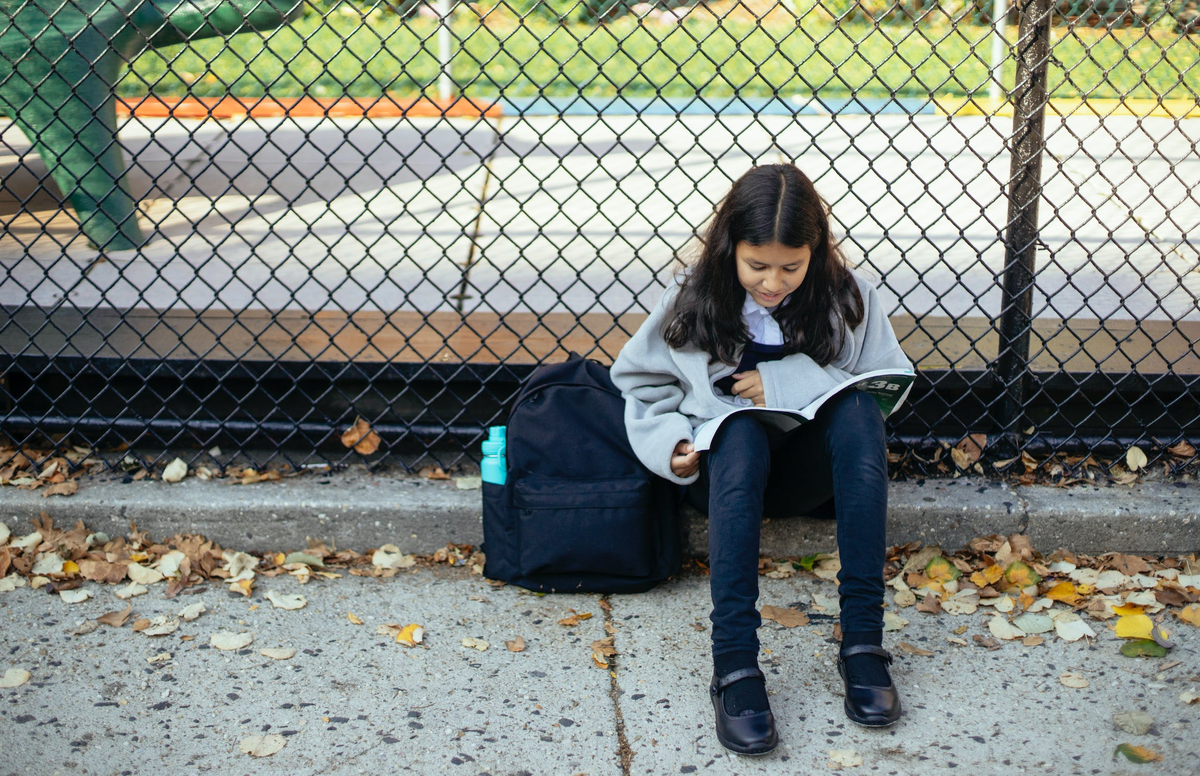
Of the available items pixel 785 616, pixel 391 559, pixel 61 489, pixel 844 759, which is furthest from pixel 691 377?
pixel 61 489

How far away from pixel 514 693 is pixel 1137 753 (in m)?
1.33

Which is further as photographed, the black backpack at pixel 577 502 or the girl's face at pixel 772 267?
the black backpack at pixel 577 502

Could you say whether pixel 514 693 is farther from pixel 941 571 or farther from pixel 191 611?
pixel 941 571

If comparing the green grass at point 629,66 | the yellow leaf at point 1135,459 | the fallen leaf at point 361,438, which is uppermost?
the green grass at point 629,66

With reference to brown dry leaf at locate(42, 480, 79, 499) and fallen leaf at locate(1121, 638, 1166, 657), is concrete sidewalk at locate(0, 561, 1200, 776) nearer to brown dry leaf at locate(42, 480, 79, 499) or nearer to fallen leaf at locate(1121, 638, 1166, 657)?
fallen leaf at locate(1121, 638, 1166, 657)

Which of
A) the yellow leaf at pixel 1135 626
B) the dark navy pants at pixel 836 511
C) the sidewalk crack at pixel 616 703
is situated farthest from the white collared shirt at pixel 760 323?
the yellow leaf at pixel 1135 626

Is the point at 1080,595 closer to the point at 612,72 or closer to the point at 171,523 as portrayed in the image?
the point at 171,523

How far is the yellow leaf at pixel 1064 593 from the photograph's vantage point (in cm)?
263

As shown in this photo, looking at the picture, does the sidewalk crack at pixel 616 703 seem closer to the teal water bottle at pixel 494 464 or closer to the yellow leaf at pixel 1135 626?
the teal water bottle at pixel 494 464

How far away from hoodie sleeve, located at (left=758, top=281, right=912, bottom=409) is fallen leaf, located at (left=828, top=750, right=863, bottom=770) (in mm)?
789

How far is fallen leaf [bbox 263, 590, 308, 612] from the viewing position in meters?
2.65

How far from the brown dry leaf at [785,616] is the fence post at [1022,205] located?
891 mm

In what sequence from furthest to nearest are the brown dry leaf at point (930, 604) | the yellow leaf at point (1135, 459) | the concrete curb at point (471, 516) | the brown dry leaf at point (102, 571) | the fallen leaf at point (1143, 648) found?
the yellow leaf at point (1135, 459), the concrete curb at point (471, 516), the brown dry leaf at point (102, 571), the brown dry leaf at point (930, 604), the fallen leaf at point (1143, 648)

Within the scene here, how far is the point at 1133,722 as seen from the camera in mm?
2172
